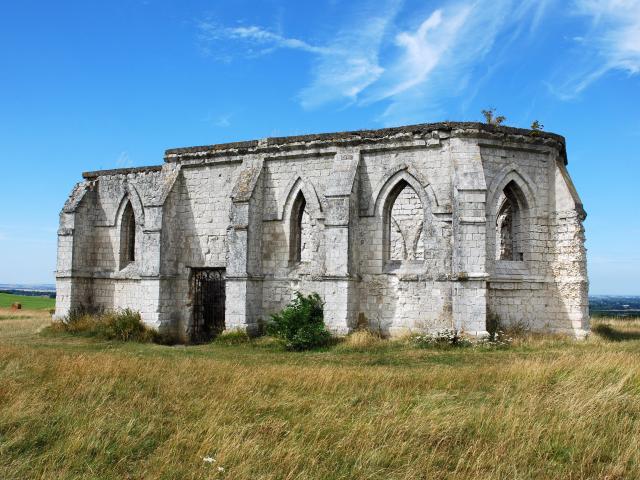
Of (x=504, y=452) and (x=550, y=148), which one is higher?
(x=550, y=148)

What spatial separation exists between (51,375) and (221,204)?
10.4 metres

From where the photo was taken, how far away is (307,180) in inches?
682

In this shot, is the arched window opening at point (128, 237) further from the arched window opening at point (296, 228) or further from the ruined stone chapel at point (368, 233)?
the arched window opening at point (296, 228)

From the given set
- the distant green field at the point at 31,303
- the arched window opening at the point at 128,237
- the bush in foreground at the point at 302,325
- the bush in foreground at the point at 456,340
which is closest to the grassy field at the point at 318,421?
the bush in foreground at the point at 456,340

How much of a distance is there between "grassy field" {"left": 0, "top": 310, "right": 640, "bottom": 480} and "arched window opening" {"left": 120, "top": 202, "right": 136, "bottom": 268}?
11.0m

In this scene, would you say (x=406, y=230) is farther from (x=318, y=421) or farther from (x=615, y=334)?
(x=318, y=421)

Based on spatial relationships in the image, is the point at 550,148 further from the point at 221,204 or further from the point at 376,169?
the point at 221,204

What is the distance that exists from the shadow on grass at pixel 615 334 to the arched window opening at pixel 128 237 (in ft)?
51.6

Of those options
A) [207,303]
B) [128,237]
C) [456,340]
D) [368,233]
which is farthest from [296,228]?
[128,237]

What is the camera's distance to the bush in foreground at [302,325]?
15234 millimetres

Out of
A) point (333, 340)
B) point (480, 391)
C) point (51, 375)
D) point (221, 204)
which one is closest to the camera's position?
point (480, 391)

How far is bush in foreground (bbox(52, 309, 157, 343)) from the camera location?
17.8 m

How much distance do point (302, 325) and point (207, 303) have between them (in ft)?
17.3

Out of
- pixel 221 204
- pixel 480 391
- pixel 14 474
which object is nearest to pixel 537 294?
pixel 480 391
